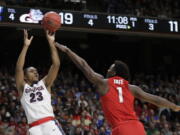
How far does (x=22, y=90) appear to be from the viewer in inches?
235

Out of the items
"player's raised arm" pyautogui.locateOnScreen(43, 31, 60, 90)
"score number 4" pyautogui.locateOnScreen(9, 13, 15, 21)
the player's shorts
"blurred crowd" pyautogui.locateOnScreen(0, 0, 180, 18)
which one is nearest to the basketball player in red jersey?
the player's shorts

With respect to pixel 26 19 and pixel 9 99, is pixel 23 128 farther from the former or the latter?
pixel 26 19

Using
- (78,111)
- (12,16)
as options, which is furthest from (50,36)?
(12,16)

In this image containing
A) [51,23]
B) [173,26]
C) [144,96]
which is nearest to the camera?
[144,96]

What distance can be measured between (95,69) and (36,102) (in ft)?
47.8

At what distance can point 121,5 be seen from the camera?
686 inches

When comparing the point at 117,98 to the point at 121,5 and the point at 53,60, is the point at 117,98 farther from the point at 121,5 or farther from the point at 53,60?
the point at 121,5

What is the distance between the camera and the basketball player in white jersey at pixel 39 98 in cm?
579

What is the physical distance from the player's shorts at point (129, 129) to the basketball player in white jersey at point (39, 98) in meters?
0.83

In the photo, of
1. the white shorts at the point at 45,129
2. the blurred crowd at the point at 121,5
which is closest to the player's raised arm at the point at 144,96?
the white shorts at the point at 45,129

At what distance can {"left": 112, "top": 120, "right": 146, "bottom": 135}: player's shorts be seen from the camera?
531cm

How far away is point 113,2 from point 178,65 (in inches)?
236

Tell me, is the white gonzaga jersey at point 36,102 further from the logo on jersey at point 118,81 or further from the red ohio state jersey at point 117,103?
the logo on jersey at point 118,81

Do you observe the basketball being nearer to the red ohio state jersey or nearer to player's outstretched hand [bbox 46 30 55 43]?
player's outstretched hand [bbox 46 30 55 43]
